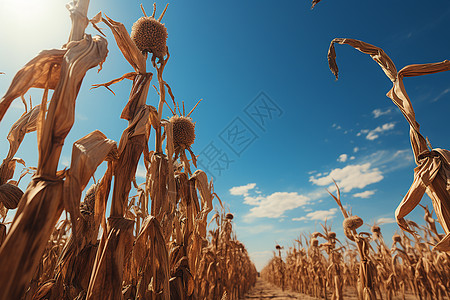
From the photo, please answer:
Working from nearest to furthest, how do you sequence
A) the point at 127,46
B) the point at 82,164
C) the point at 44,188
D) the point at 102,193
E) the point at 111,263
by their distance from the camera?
the point at 44,188 < the point at 82,164 < the point at 111,263 < the point at 102,193 < the point at 127,46

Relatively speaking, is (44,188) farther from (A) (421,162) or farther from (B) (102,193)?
(A) (421,162)

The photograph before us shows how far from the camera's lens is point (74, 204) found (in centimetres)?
77

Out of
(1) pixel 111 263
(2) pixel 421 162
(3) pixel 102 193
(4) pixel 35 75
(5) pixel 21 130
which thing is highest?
(5) pixel 21 130

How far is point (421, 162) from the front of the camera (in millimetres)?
1012

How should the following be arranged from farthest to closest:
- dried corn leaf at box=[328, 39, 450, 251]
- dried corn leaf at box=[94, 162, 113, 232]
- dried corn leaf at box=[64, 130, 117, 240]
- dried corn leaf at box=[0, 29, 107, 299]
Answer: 1. dried corn leaf at box=[94, 162, 113, 232]
2. dried corn leaf at box=[328, 39, 450, 251]
3. dried corn leaf at box=[64, 130, 117, 240]
4. dried corn leaf at box=[0, 29, 107, 299]

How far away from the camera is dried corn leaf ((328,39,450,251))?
0.94 metres

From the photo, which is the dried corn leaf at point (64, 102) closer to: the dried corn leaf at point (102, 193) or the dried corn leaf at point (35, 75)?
the dried corn leaf at point (35, 75)

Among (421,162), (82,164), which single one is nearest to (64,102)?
(82,164)

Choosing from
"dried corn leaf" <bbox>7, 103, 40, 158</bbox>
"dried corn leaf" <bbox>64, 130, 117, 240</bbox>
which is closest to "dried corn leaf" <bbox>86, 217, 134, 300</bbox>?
"dried corn leaf" <bbox>64, 130, 117, 240</bbox>

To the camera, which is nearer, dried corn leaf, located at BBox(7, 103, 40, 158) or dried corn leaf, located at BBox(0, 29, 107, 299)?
dried corn leaf, located at BBox(0, 29, 107, 299)

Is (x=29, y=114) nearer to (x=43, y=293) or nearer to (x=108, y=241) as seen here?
(x=43, y=293)

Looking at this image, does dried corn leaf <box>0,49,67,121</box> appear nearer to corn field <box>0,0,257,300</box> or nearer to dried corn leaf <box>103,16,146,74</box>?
corn field <box>0,0,257,300</box>

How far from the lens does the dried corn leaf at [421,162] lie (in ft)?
3.08

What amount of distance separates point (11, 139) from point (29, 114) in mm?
234
